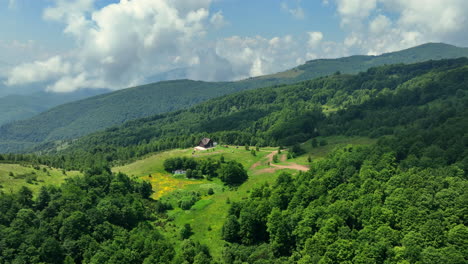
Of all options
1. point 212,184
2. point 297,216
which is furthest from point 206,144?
point 297,216

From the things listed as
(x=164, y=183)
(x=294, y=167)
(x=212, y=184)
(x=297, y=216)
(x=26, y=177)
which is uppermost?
(x=26, y=177)

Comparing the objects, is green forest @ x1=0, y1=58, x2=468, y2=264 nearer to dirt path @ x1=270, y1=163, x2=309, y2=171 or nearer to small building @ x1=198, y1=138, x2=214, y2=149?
dirt path @ x1=270, y1=163, x2=309, y2=171

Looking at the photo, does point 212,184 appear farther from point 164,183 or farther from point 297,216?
point 297,216

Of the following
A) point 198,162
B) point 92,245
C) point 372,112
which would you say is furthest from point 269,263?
point 372,112

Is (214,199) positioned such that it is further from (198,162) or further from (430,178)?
(430,178)

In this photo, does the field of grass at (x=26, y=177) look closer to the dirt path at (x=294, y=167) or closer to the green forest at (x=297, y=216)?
the green forest at (x=297, y=216)
